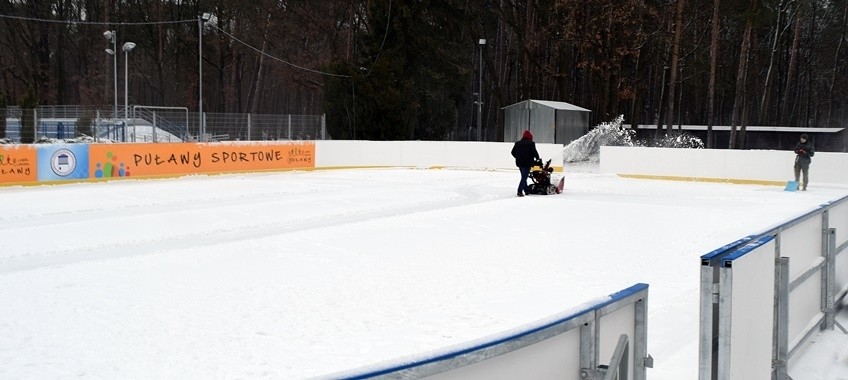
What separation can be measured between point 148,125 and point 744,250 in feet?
94.3

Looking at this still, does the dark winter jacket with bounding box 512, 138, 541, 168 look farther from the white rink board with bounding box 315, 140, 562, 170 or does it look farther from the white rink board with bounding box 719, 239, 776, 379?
the white rink board with bounding box 719, 239, 776, 379

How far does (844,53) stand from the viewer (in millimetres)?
72438

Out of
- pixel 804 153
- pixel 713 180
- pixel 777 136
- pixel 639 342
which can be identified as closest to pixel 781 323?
pixel 639 342

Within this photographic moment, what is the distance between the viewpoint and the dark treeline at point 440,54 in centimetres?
4722

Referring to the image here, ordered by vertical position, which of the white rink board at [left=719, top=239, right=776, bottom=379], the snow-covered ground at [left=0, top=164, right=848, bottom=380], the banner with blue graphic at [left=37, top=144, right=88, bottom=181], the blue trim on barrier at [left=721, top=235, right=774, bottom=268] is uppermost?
the banner with blue graphic at [left=37, top=144, right=88, bottom=181]

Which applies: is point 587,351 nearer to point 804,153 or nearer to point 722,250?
point 722,250

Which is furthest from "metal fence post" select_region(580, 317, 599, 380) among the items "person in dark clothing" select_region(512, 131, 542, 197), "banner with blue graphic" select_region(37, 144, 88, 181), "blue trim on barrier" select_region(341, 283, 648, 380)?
"banner with blue graphic" select_region(37, 144, 88, 181)

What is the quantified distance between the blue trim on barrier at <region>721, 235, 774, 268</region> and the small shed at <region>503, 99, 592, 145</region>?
37759 millimetres

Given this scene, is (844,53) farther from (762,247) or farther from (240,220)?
(762,247)

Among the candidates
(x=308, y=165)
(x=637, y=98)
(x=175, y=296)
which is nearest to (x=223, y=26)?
(x=637, y=98)

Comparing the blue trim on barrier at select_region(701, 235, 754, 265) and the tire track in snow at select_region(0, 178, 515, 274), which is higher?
the blue trim on barrier at select_region(701, 235, 754, 265)

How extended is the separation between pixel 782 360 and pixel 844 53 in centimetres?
7346

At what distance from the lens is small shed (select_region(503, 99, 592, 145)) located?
43562 mm

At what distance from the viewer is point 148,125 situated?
31.4m
